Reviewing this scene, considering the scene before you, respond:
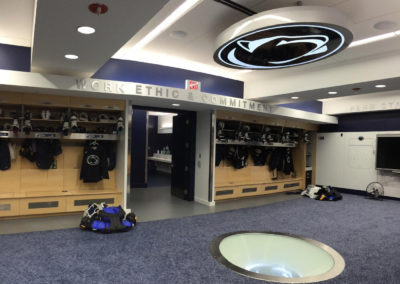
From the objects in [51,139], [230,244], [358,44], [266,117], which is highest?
[358,44]

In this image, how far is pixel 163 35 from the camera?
417cm

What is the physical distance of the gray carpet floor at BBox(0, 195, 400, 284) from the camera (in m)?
2.83

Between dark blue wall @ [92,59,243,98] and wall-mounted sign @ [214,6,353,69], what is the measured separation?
1660 mm

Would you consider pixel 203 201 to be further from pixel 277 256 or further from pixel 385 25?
pixel 385 25

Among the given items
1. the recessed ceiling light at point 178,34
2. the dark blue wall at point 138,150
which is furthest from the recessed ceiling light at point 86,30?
Result: the dark blue wall at point 138,150

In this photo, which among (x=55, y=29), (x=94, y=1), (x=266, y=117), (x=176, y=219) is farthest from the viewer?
(x=266, y=117)

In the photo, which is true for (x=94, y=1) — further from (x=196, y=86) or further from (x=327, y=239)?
(x=327, y=239)

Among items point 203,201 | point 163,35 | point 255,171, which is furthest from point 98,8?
point 255,171

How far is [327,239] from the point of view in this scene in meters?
4.11

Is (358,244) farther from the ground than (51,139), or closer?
closer

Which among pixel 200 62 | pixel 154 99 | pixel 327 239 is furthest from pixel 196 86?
pixel 327 239

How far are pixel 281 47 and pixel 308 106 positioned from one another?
511 cm

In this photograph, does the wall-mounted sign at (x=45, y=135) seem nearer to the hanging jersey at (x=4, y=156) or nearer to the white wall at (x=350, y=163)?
the hanging jersey at (x=4, y=156)

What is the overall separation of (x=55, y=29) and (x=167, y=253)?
2705 millimetres
